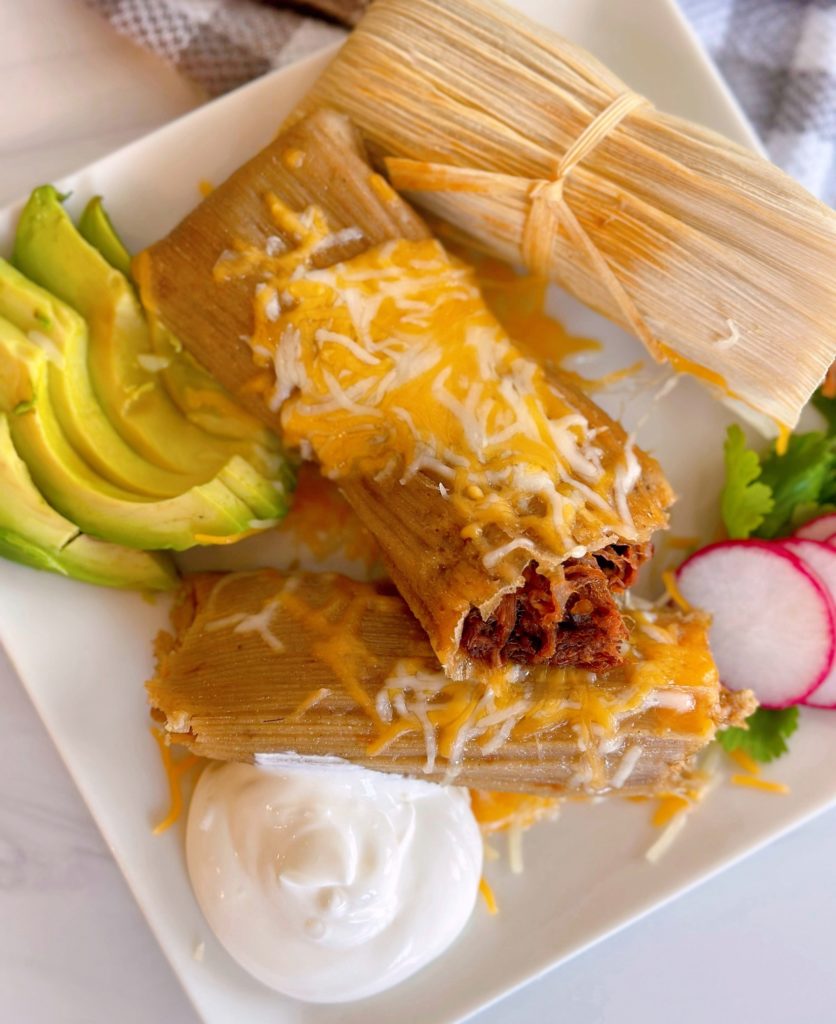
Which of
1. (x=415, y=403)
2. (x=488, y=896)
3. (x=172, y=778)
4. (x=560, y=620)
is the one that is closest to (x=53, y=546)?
(x=172, y=778)

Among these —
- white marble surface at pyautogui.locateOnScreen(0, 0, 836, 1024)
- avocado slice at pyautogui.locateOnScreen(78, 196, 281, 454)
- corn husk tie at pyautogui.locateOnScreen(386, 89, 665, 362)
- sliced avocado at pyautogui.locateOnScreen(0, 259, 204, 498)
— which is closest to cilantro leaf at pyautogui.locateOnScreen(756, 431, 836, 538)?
corn husk tie at pyautogui.locateOnScreen(386, 89, 665, 362)

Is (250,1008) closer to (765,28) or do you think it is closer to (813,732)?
(813,732)

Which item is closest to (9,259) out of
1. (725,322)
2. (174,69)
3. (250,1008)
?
(174,69)

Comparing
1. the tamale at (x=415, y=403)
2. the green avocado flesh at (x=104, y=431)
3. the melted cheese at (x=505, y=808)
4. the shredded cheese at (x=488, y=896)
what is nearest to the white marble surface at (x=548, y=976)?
the shredded cheese at (x=488, y=896)

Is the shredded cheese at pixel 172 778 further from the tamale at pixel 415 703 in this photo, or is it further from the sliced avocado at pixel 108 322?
the sliced avocado at pixel 108 322

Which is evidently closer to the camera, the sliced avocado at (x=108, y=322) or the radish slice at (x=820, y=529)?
the sliced avocado at (x=108, y=322)

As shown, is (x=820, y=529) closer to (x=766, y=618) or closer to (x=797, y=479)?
(x=797, y=479)

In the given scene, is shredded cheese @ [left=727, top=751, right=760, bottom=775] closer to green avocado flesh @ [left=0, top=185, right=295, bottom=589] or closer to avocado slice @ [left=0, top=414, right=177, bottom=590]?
green avocado flesh @ [left=0, top=185, right=295, bottom=589]

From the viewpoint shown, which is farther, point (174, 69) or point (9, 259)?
point (174, 69)
